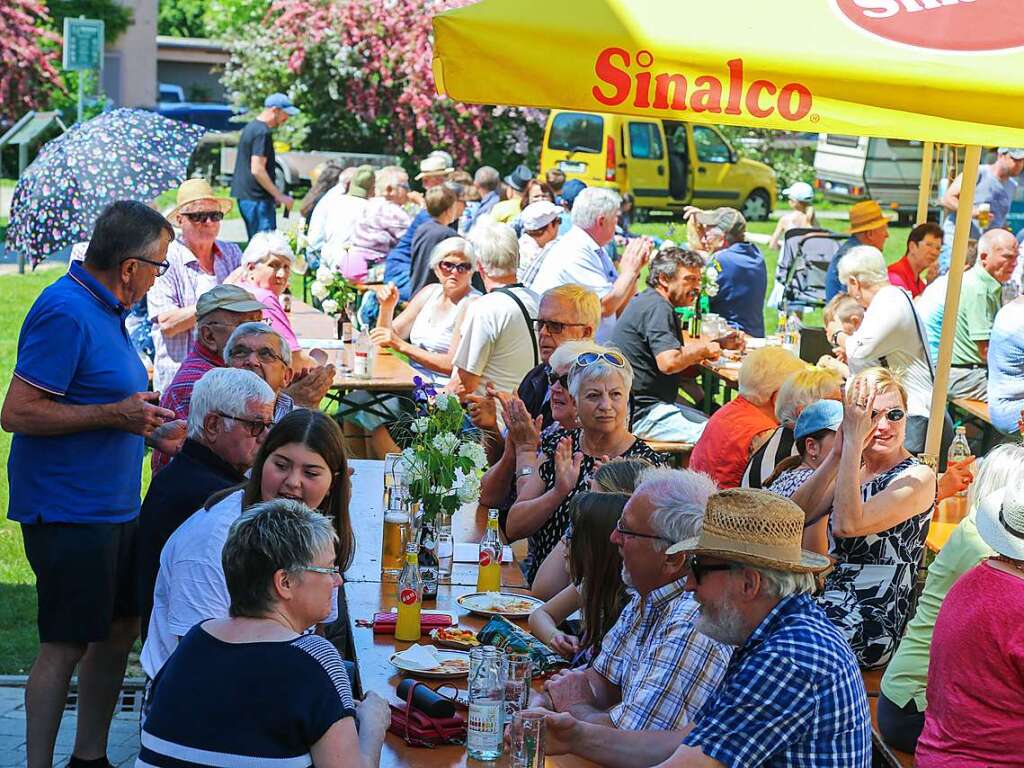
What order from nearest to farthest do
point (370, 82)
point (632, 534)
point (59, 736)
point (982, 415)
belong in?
point (632, 534)
point (59, 736)
point (982, 415)
point (370, 82)

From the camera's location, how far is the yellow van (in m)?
23.5

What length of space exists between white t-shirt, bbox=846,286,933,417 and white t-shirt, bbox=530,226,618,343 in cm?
200

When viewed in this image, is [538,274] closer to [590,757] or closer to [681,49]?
[681,49]

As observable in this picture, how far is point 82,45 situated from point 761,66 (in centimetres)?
1504

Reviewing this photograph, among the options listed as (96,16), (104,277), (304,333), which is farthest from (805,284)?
(96,16)

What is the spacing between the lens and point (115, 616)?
505 centimetres

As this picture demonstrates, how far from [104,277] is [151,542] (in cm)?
106

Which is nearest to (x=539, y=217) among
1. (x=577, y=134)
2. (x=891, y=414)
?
(x=891, y=414)

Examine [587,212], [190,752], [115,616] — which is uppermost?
[587,212]

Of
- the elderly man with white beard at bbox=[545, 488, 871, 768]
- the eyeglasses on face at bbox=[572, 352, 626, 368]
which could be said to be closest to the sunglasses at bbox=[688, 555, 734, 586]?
the elderly man with white beard at bbox=[545, 488, 871, 768]

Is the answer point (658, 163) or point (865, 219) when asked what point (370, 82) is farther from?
point (865, 219)

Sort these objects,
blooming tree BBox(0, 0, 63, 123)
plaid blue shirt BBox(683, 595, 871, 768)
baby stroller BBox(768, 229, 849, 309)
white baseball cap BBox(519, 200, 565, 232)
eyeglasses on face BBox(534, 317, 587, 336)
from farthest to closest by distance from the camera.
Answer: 1. blooming tree BBox(0, 0, 63, 123)
2. baby stroller BBox(768, 229, 849, 309)
3. white baseball cap BBox(519, 200, 565, 232)
4. eyeglasses on face BBox(534, 317, 587, 336)
5. plaid blue shirt BBox(683, 595, 871, 768)

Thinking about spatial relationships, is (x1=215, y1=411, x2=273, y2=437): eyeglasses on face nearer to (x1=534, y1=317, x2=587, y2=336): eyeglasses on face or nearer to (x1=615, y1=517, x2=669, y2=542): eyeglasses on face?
(x1=615, y1=517, x2=669, y2=542): eyeglasses on face

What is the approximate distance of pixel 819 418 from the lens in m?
5.11
